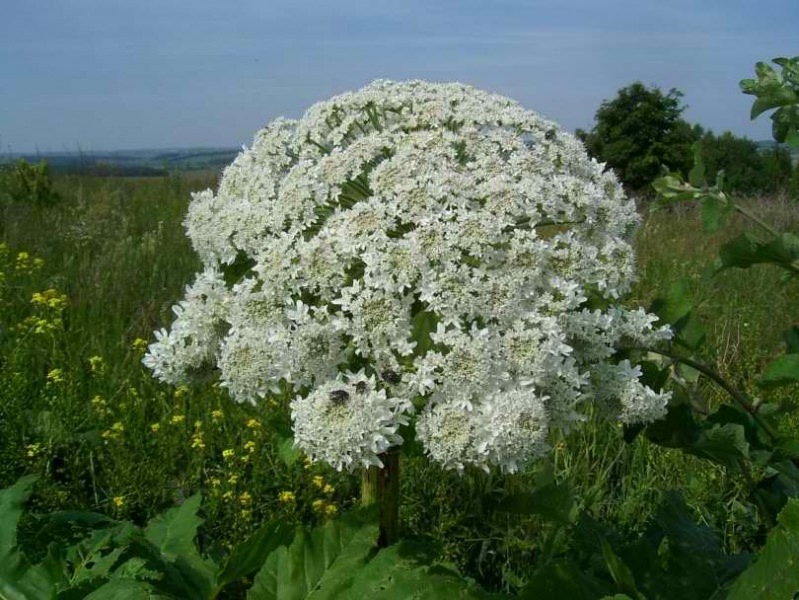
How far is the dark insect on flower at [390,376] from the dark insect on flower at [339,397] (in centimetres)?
12

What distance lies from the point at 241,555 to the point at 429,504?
4.92 ft

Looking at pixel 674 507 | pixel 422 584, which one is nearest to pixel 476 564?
pixel 674 507

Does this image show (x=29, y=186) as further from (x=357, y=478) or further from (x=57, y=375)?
(x=357, y=478)

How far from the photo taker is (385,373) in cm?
199

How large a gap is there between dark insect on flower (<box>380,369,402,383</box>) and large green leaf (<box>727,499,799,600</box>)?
0.94 m

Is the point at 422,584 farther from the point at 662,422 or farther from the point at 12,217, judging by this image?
the point at 12,217

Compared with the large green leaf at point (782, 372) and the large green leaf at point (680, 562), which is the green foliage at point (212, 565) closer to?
the large green leaf at point (680, 562)

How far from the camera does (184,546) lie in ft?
9.48

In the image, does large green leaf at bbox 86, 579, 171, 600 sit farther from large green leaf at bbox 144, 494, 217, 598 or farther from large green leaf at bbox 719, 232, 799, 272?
large green leaf at bbox 719, 232, 799, 272

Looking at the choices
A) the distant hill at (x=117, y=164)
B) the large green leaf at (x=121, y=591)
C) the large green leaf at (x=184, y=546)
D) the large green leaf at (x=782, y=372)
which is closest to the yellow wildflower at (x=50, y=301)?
the large green leaf at (x=184, y=546)

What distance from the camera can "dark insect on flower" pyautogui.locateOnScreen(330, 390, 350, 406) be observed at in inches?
74.7

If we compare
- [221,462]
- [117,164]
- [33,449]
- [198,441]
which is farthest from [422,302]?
[117,164]

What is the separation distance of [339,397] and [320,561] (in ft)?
2.73

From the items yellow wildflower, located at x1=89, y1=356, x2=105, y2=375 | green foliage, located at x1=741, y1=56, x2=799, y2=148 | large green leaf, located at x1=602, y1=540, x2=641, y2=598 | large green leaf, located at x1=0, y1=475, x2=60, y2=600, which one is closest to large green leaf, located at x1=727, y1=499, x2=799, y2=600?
large green leaf, located at x1=602, y1=540, x2=641, y2=598
